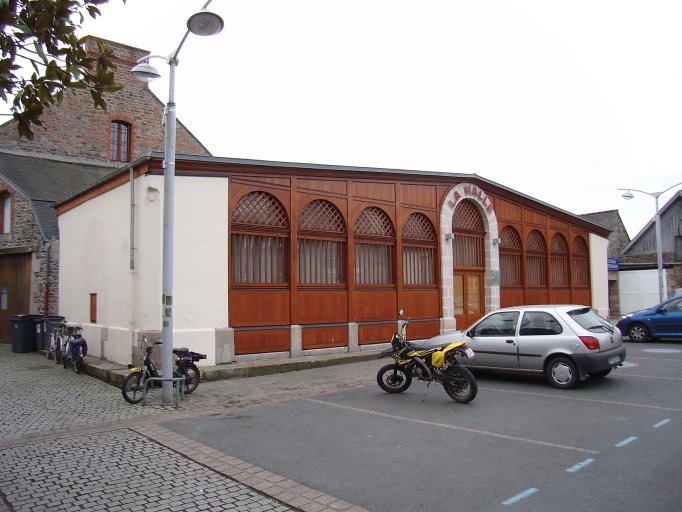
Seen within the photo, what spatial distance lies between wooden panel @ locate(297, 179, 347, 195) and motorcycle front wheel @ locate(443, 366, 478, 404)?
6.41m

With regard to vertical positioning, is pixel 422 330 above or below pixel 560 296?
below

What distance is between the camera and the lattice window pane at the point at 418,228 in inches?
615

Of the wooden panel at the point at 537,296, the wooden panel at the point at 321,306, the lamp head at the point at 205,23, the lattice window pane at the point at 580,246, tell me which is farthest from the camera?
the lattice window pane at the point at 580,246

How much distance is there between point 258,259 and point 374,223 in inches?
147

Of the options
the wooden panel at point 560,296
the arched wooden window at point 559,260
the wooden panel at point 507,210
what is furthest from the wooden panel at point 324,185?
the arched wooden window at point 559,260

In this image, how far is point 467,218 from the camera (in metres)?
17.7

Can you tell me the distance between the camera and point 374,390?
32.1 feet

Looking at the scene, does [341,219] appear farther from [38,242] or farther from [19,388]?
[38,242]

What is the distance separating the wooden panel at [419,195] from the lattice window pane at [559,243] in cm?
790

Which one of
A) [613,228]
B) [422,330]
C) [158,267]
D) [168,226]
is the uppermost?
[613,228]

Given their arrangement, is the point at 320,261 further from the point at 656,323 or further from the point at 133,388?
the point at 656,323

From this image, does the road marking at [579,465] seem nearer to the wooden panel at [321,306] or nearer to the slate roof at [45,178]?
the wooden panel at [321,306]

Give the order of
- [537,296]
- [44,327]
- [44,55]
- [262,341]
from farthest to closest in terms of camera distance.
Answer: [537,296], [44,327], [262,341], [44,55]

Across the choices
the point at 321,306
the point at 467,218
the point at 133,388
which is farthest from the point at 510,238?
the point at 133,388
